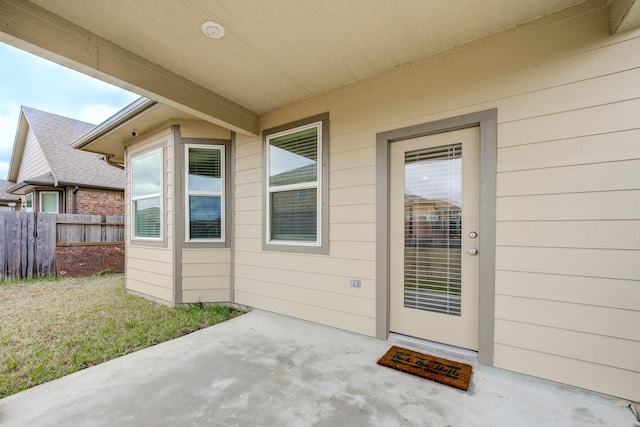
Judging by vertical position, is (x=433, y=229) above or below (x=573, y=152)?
below

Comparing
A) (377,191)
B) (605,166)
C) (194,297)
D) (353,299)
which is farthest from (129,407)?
(605,166)

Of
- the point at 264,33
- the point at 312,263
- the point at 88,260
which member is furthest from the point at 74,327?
the point at 88,260

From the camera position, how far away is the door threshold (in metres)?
2.35

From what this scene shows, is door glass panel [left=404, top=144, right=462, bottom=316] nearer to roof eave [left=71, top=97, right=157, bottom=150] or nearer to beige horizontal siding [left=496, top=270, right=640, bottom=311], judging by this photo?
beige horizontal siding [left=496, top=270, right=640, bottom=311]

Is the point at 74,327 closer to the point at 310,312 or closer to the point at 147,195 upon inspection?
the point at 147,195

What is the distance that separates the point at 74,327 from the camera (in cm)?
319

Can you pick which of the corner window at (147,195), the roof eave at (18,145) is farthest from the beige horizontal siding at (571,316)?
the roof eave at (18,145)

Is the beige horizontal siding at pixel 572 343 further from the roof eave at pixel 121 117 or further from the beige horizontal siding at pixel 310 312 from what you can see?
the roof eave at pixel 121 117

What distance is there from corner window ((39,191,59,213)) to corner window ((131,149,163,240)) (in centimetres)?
608

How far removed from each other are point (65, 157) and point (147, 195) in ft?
24.0

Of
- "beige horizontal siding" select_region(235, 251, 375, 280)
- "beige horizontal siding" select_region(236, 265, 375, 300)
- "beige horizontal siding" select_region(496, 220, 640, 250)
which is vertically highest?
"beige horizontal siding" select_region(496, 220, 640, 250)

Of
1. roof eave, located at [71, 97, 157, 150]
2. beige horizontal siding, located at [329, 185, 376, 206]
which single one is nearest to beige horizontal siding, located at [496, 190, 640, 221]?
beige horizontal siding, located at [329, 185, 376, 206]

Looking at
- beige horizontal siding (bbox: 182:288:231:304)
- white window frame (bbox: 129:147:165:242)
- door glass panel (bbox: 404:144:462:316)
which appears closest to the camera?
door glass panel (bbox: 404:144:462:316)

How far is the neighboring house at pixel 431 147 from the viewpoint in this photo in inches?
73.3
